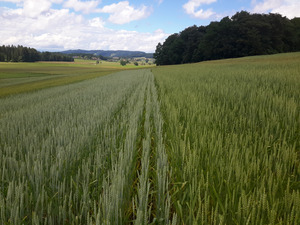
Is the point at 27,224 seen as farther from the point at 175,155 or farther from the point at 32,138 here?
the point at 32,138

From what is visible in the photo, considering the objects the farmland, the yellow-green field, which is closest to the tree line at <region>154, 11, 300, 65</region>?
the yellow-green field

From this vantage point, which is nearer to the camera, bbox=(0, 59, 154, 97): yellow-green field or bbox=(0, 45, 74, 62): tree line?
bbox=(0, 59, 154, 97): yellow-green field

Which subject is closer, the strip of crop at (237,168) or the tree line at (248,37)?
the strip of crop at (237,168)

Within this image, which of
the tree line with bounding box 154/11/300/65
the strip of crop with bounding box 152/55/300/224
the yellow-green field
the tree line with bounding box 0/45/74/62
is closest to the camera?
the strip of crop with bounding box 152/55/300/224

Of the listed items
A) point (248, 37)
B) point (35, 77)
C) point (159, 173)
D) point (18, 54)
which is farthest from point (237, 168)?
point (18, 54)

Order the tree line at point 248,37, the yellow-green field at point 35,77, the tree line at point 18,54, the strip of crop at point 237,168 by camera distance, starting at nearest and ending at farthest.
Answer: the strip of crop at point 237,168
the yellow-green field at point 35,77
the tree line at point 248,37
the tree line at point 18,54

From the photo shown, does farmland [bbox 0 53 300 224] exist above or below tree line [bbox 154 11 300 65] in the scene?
below

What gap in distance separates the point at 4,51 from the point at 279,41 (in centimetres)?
9161

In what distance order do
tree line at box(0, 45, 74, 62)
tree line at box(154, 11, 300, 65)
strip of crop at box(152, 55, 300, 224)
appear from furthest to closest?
tree line at box(0, 45, 74, 62) < tree line at box(154, 11, 300, 65) < strip of crop at box(152, 55, 300, 224)

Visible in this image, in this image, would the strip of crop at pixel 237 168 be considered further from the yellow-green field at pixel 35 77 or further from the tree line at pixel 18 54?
the tree line at pixel 18 54

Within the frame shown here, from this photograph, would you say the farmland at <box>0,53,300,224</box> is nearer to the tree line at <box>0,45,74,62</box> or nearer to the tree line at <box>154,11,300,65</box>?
the tree line at <box>154,11,300,65</box>

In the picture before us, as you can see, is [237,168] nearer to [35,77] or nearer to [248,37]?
[35,77]

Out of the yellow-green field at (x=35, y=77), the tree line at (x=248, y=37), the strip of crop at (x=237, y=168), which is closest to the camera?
the strip of crop at (x=237, y=168)

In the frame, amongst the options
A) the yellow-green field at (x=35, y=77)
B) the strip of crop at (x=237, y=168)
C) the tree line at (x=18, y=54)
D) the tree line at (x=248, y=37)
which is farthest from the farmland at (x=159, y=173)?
the tree line at (x=18, y=54)
